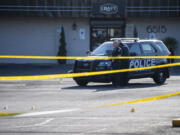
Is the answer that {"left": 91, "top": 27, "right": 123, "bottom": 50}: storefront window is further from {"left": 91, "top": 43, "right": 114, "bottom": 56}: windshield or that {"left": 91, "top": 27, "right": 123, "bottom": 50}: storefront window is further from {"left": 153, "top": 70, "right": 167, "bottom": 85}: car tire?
{"left": 91, "top": 43, "right": 114, "bottom": 56}: windshield

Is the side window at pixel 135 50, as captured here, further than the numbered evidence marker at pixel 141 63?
Yes

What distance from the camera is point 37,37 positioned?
37.4 m

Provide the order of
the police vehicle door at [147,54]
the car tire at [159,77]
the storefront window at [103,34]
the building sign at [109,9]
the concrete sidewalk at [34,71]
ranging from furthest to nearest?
the storefront window at [103,34] → the building sign at [109,9] → the concrete sidewalk at [34,71] → the car tire at [159,77] → the police vehicle door at [147,54]

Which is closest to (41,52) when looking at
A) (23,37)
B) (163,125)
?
(23,37)

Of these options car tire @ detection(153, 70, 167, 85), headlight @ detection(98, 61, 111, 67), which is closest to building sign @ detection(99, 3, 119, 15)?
car tire @ detection(153, 70, 167, 85)

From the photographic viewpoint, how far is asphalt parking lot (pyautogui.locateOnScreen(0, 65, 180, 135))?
9523 millimetres

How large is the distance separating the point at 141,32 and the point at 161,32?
4.39 feet

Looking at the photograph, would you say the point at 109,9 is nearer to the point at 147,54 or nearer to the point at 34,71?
the point at 34,71

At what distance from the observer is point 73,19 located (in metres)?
37.1

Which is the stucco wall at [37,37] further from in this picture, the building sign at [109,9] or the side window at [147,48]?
the side window at [147,48]

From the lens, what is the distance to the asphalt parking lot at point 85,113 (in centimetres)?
952

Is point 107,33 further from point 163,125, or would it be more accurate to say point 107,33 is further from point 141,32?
point 163,125

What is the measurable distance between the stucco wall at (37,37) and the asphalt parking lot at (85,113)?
64.2ft

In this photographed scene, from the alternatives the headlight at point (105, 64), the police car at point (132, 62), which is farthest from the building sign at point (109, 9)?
the headlight at point (105, 64)
